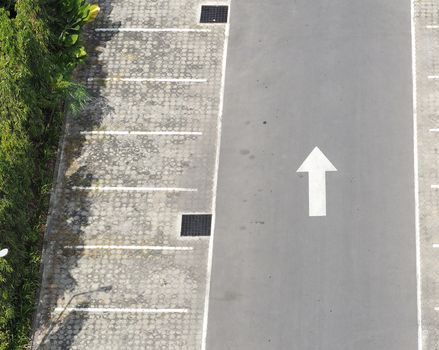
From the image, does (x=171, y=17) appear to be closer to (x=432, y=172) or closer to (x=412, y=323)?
(x=432, y=172)

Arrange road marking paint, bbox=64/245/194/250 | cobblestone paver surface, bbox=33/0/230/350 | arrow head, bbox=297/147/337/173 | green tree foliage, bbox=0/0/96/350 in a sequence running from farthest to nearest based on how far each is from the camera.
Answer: arrow head, bbox=297/147/337/173
road marking paint, bbox=64/245/194/250
cobblestone paver surface, bbox=33/0/230/350
green tree foliage, bbox=0/0/96/350

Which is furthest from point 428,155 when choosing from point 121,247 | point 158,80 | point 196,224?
point 121,247

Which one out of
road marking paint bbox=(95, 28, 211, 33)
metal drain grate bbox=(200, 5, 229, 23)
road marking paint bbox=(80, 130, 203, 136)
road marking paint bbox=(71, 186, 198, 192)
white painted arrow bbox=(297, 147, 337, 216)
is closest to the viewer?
white painted arrow bbox=(297, 147, 337, 216)

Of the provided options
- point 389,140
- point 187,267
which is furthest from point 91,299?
point 389,140

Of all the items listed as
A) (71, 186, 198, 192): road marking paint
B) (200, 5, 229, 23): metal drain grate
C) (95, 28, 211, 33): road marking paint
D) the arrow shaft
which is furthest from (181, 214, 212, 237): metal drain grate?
(200, 5, 229, 23): metal drain grate

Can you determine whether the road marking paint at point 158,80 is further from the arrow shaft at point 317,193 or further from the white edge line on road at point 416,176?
the white edge line on road at point 416,176

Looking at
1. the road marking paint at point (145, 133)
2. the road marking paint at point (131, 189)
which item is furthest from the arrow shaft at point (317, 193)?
the road marking paint at point (145, 133)

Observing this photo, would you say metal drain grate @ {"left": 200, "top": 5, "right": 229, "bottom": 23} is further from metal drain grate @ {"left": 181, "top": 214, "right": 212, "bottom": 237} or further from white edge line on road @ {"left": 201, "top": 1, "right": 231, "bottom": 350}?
metal drain grate @ {"left": 181, "top": 214, "right": 212, "bottom": 237}
